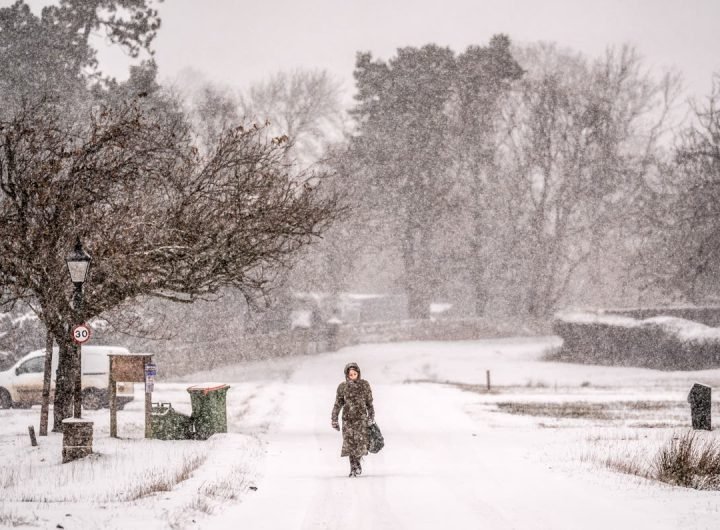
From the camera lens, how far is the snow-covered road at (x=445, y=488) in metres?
9.12

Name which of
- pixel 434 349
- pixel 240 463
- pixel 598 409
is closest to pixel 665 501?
pixel 240 463

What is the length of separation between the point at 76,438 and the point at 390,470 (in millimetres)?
5378

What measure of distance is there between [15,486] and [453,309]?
60859mm

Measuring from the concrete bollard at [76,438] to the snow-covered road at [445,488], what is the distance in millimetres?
3113

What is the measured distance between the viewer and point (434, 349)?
4719 cm

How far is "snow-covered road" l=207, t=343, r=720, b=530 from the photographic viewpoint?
912 cm

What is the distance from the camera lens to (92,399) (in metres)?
24.3

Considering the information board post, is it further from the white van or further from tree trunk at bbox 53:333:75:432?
the white van

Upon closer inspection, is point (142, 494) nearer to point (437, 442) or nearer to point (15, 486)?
point (15, 486)

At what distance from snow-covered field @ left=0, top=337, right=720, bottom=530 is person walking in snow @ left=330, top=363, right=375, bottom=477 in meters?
0.38

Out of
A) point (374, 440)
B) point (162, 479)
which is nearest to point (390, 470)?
point (374, 440)

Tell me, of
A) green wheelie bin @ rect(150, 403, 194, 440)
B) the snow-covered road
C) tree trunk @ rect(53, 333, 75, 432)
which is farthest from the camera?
tree trunk @ rect(53, 333, 75, 432)

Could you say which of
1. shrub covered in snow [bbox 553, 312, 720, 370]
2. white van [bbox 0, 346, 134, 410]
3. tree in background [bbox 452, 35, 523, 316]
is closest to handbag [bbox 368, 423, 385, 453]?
white van [bbox 0, 346, 134, 410]

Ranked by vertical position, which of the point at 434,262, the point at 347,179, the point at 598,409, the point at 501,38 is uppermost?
the point at 501,38
